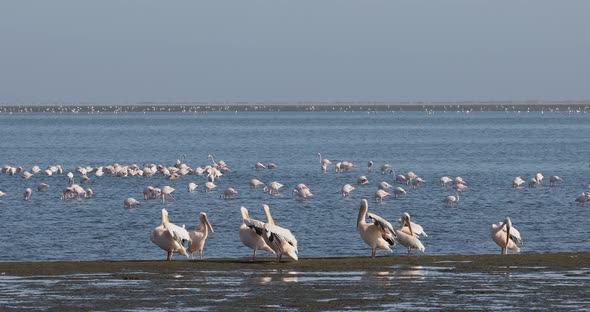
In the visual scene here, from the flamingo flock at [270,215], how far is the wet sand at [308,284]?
83cm

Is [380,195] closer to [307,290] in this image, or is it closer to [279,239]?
[279,239]

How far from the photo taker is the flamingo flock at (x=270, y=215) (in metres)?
18.6

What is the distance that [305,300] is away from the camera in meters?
13.6

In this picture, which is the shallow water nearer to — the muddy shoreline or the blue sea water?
the muddy shoreline

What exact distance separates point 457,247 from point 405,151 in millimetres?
56017

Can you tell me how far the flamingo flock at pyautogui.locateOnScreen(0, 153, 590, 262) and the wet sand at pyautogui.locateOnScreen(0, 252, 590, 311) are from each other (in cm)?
83

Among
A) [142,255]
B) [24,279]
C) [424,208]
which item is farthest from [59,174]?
[24,279]

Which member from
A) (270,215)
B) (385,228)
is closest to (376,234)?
(385,228)

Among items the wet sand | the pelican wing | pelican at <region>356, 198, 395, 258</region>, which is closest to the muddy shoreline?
the wet sand

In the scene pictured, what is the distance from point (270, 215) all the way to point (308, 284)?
416cm

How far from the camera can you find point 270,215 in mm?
19141

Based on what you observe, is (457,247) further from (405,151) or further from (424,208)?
(405,151)

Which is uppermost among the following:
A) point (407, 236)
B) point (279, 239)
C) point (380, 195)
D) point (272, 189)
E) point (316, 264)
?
point (279, 239)

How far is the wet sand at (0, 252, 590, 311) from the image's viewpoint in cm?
1335
